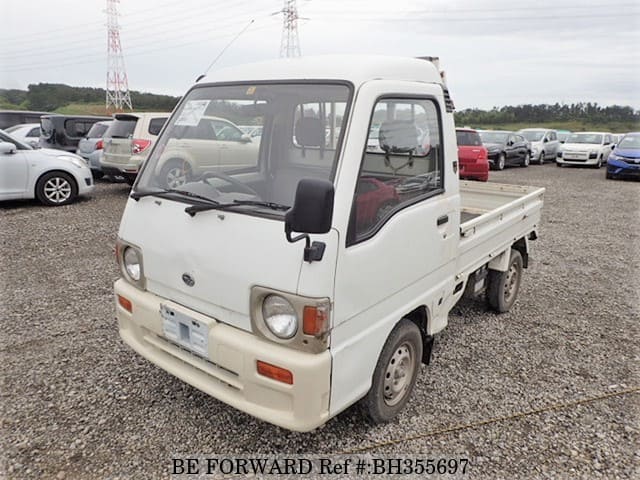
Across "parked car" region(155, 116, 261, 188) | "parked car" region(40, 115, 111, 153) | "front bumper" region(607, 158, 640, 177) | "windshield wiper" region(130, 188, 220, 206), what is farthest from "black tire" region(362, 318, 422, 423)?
"front bumper" region(607, 158, 640, 177)

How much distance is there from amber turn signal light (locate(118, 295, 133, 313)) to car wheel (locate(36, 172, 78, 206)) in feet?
23.3

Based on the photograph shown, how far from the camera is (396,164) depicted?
2.66m

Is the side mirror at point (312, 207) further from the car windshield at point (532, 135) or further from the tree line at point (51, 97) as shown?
the car windshield at point (532, 135)

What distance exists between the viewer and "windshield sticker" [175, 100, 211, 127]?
283 centimetres

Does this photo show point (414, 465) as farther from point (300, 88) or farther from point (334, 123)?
point (300, 88)

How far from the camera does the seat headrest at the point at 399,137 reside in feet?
8.28

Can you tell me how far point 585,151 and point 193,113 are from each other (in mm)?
19647

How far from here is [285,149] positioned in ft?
8.80

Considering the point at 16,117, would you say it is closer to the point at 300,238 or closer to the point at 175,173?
the point at 175,173

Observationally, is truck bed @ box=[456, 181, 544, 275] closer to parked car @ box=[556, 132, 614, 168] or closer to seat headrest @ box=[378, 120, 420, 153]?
seat headrest @ box=[378, 120, 420, 153]

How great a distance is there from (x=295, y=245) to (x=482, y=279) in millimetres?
2563

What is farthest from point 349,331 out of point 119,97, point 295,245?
point 119,97

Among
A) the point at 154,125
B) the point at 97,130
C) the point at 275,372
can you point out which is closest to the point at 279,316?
the point at 275,372

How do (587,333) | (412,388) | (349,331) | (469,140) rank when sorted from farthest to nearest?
(469,140) < (587,333) < (412,388) < (349,331)
